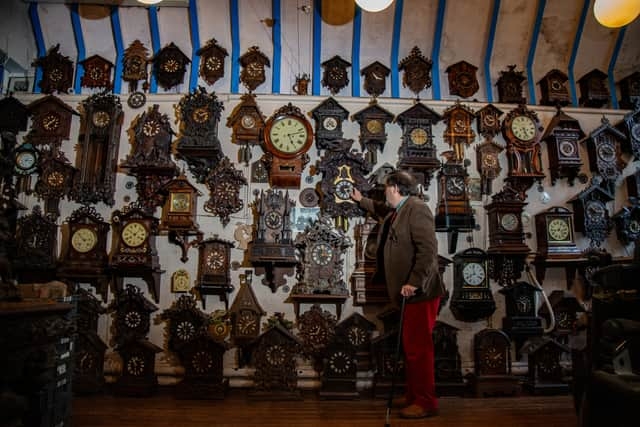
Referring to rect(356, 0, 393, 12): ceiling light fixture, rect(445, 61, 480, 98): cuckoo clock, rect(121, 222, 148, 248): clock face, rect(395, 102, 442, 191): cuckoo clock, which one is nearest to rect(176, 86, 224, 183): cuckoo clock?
rect(121, 222, 148, 248): clock face

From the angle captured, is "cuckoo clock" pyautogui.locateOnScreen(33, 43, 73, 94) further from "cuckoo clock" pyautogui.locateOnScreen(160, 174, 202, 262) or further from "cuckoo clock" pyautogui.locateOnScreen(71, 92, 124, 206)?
"cuckoo clock" pyautogui.locateOnScreen(160, 174, 202, 262)

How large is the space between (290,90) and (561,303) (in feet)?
12.5

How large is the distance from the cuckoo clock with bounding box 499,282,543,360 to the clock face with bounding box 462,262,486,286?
292 mm

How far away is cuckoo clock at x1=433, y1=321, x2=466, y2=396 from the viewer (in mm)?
3934

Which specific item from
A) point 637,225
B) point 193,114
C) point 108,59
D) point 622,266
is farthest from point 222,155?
point 637,225

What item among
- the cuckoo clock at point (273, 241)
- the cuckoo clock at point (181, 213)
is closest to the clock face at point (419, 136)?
the cuckoo clock at point (273, 241)

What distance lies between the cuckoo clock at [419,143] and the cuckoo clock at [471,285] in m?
0.89

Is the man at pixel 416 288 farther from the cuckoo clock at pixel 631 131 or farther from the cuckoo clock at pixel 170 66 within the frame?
the cuckoo clock at pixel 631 131

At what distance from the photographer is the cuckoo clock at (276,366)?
149 inches

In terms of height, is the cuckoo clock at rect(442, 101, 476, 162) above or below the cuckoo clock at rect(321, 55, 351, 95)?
below

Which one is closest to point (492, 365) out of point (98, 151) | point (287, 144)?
point (287, 144)

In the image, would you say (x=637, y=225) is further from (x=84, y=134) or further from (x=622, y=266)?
(x=84, y=134)

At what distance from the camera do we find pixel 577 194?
471 centimetres

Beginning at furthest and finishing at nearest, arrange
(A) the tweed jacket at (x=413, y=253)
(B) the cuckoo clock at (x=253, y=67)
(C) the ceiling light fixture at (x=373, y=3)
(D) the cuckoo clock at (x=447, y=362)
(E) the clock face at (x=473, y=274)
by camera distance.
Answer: (B) the cuckoo clock at (x=253, y=67) → (E) the clock face at (x=473, y=274) → (D) the cuckoo clock at (x=447, y=362) → (C) the ceiling light fixture at (x=373, y=3) → (A) the tweed jacket at (x=413, y=253)
